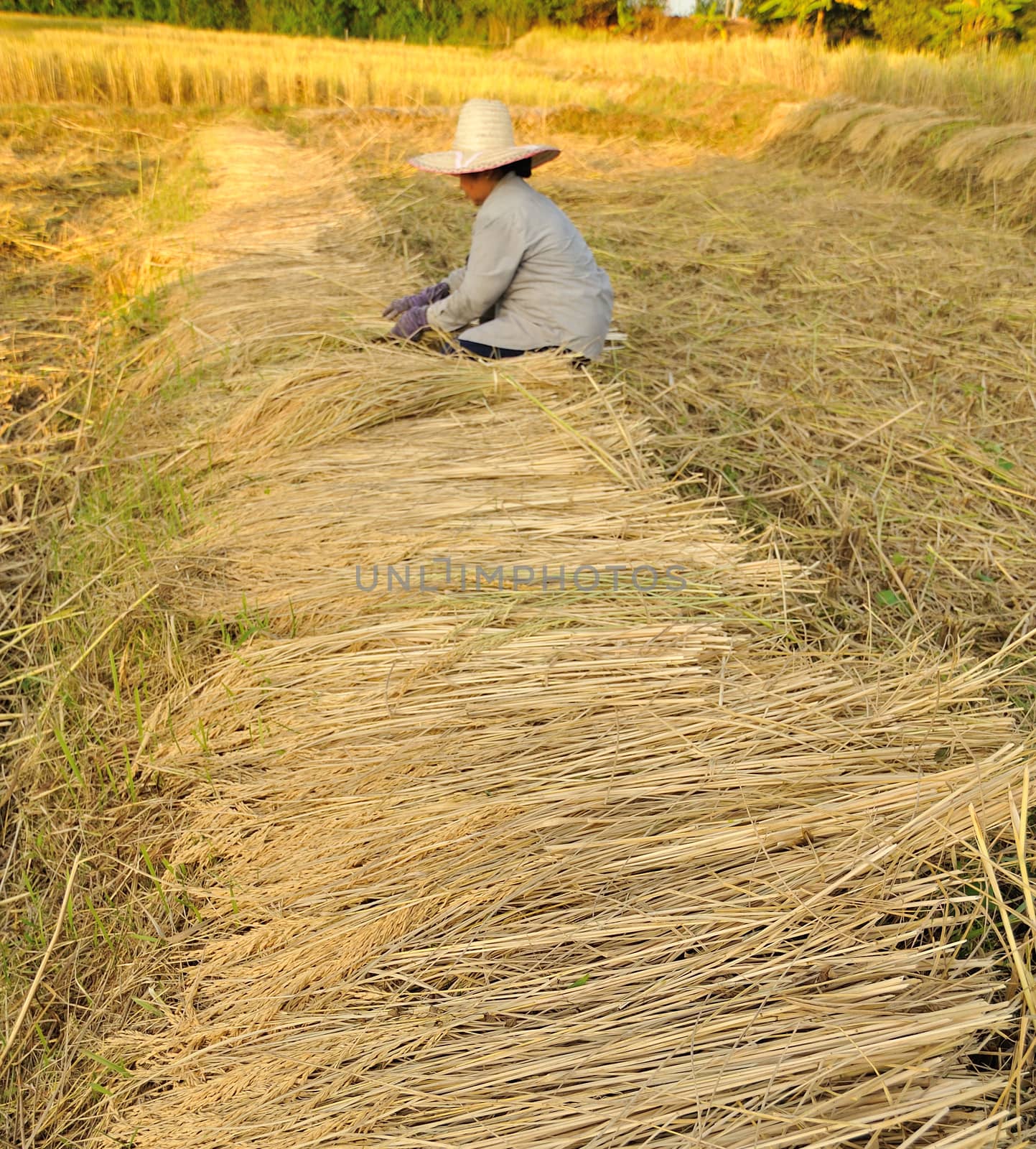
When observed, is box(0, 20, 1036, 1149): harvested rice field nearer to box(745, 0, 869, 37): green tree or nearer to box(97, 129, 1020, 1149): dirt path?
box(97, 129, 1020, 1149): dirt path

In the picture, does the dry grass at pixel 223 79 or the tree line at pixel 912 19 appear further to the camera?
the tree line at pixel 912 19

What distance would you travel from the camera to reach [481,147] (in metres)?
2.77

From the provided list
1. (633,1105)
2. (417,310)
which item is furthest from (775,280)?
(633,1105)

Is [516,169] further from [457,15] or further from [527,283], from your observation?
[457,15]

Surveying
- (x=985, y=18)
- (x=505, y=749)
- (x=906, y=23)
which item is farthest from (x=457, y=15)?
(x=505, y=749)

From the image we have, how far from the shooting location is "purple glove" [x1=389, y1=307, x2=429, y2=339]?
2.90 metres

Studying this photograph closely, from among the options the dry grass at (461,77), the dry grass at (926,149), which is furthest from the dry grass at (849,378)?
the dry grass at (461,77)

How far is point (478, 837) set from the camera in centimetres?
122

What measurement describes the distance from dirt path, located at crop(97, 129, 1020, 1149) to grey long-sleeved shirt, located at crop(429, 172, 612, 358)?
2.93ft

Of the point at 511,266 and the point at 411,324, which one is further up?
the point at 511,266

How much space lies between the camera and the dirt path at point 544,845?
0.93m

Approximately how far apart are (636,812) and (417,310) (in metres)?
2.21

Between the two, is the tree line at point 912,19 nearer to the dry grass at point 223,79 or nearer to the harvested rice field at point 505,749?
the dry grass at point 223,79

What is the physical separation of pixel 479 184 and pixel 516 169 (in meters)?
0.15
